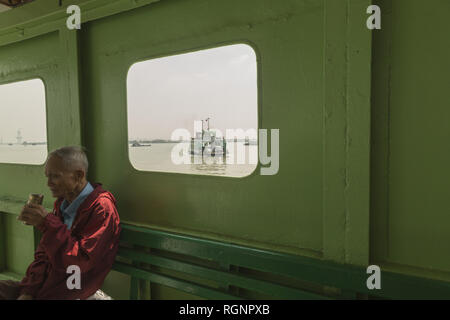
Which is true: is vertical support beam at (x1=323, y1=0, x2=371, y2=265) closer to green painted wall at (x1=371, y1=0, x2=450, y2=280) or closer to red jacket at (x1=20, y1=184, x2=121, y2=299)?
green painted wall at (x1=371, y1=0, x2=450, y2=280)

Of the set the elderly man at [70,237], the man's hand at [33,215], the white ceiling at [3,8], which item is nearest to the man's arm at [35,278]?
the elderly man at [70,237]

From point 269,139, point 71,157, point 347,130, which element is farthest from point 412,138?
point 71,157

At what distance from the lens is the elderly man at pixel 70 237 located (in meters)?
1.56

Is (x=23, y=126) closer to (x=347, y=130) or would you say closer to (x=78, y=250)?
(x=78, y=250)

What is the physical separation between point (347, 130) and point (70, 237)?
1.61 m

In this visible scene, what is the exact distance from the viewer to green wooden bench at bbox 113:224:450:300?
1.43 m

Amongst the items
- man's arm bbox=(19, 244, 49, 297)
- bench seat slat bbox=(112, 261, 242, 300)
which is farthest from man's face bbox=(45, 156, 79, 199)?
bench seat slat bbox=(112, 261, 242, 300)

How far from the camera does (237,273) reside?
1.83 m

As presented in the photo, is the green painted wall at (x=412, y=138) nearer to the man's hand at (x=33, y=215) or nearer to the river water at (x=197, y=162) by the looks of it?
the river water at (x=197, y=162)

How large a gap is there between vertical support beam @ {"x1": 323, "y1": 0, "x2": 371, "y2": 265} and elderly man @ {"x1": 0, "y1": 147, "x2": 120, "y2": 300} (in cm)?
133

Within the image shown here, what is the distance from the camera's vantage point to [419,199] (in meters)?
1.42
